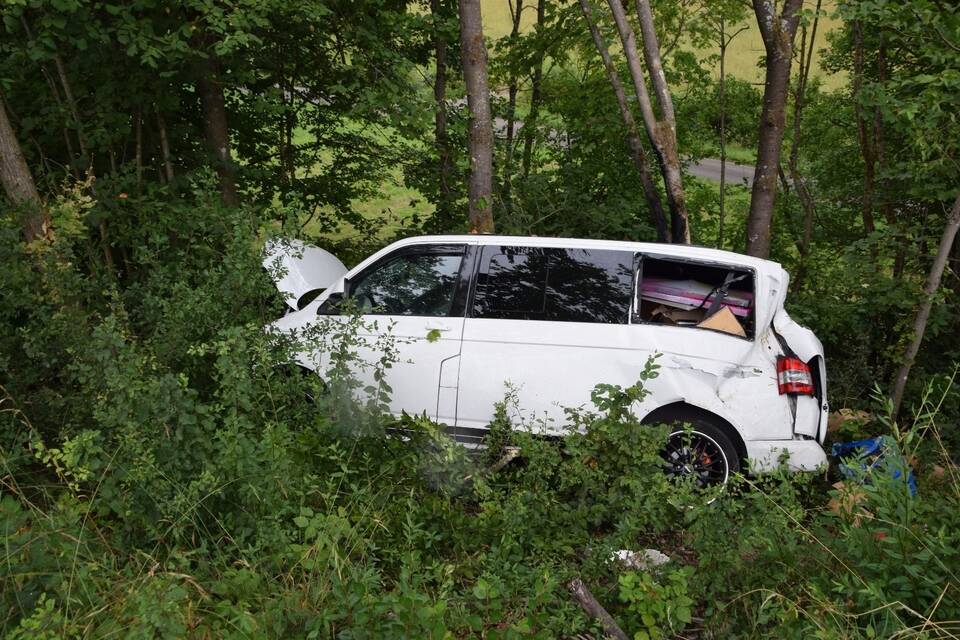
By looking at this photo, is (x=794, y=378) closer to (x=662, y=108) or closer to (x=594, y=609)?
(x=594, y=609)

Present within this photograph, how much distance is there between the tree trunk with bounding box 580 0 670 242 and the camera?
27.8 feet

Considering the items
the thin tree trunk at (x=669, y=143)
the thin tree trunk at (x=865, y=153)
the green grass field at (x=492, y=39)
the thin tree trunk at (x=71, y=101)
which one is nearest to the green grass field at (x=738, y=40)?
the green grass field at (x=492, y=39)

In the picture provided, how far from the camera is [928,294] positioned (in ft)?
21.4

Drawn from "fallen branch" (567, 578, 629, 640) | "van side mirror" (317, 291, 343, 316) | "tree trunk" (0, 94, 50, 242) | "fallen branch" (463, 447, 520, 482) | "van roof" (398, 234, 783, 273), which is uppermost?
"tree trunk" (0, 94, 50, 242)

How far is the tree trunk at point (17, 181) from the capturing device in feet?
20.7

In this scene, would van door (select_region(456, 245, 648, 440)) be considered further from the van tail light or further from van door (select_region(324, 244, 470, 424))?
the van tail light

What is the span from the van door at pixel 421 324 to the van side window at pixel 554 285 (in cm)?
21

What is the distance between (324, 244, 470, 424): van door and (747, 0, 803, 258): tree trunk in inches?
158

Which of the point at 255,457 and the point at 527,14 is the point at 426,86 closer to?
the point at 527,14

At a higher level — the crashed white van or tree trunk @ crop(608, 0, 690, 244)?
tree trunk @ crop(608, 0, 690, 244)

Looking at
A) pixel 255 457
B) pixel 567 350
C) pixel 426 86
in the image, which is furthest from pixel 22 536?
pixel 426 86

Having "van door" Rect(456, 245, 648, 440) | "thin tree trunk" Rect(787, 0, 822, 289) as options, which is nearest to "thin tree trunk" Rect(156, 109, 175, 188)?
"van door" Rect(456, 245, 648, 440)

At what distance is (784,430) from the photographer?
5.30 m

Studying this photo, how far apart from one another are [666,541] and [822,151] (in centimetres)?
791
